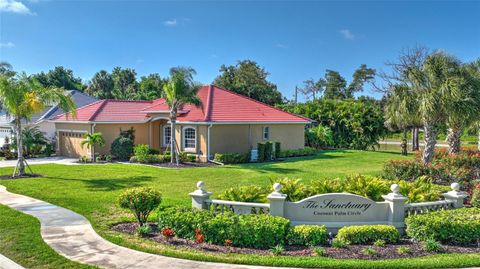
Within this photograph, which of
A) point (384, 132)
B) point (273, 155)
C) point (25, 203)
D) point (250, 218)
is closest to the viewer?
point (250, 218)

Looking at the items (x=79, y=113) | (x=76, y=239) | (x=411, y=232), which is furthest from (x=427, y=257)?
(x=79, y=113)

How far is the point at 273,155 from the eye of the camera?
87.2 ft

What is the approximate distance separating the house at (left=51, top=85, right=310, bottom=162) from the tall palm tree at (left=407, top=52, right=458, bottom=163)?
11840 mm

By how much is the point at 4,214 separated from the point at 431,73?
1639cm

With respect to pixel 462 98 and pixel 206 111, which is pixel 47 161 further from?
pixel 462 98

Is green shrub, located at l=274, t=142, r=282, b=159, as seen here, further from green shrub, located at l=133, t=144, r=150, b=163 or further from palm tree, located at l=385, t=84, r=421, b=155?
palm tree, located at l=385, t=84, r=421, b=155

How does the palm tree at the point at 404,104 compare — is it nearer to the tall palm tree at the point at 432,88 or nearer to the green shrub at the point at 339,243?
the tall palm tree at the point at 432,88

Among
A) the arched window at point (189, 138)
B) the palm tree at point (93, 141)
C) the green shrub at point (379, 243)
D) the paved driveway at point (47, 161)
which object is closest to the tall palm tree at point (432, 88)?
the green shrub at point (379, 243)

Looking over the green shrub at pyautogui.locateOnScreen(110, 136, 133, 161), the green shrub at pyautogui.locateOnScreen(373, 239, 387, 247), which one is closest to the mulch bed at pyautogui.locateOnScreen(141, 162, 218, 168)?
the green shrub at pyautogui.locateOnScreen(110, 136, 133, 161)

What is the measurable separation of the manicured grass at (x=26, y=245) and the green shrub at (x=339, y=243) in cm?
490

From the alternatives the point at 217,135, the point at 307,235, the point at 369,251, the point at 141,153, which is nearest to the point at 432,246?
the point at 369,251

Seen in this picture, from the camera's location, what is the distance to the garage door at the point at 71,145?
87.8ft

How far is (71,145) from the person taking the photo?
27703 mm

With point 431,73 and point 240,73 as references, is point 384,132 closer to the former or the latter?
point 431,73
